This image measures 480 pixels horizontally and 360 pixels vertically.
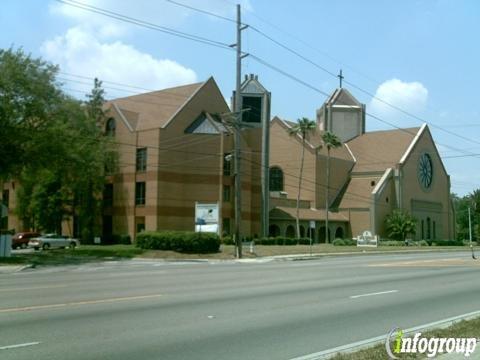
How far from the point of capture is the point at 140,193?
58938 millimetres

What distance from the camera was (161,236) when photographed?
41375 mm

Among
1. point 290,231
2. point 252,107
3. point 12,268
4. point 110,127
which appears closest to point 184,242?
point 12,268

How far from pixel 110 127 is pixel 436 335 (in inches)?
2324

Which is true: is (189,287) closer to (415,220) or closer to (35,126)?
(35,126)

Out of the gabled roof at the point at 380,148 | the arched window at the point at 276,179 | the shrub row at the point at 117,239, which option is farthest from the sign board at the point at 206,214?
the gabled roof at the point at 380,148

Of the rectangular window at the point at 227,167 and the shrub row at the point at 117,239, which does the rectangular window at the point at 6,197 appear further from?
the rectangular window at the point at 227,167

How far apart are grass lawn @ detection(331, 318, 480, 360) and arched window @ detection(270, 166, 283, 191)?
67590mm

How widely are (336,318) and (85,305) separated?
5.34 m

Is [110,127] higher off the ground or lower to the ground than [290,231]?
higher

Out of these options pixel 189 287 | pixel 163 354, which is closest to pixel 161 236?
pixel 189 287

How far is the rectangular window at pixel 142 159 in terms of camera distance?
58.8m

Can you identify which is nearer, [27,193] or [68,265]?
[68,265]

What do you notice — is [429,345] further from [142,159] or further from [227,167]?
[142,159]

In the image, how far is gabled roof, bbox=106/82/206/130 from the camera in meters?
61.2
